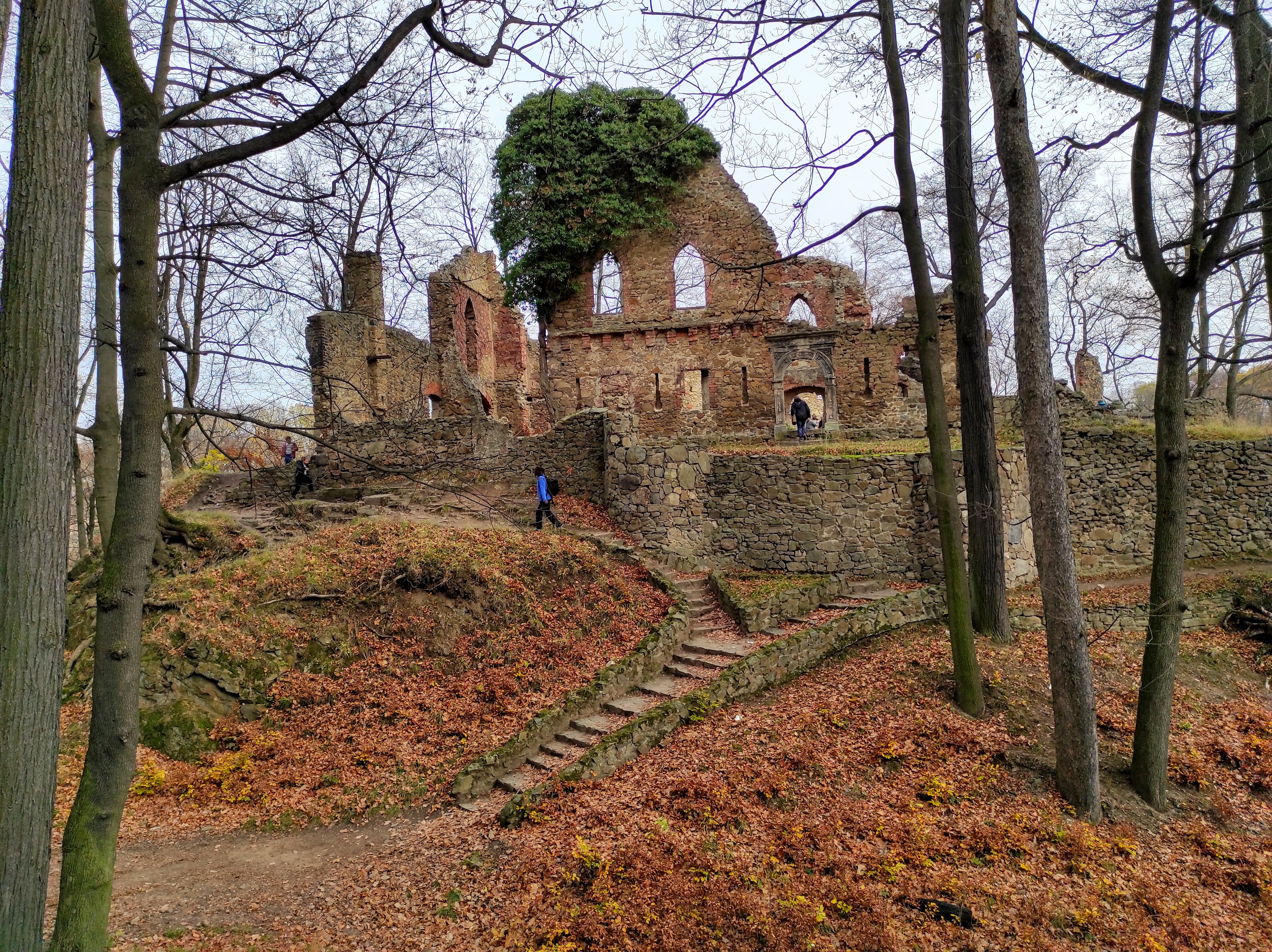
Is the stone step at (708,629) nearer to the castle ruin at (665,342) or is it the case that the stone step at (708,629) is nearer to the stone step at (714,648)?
the stone step at (714,648)

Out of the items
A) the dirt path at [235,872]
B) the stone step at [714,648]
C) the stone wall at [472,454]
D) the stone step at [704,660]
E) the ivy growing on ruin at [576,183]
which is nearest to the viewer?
the dirt path at [235,872]

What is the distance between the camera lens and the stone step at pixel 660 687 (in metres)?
9.71

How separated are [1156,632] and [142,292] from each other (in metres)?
8.99

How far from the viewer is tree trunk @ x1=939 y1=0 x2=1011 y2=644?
363 inches

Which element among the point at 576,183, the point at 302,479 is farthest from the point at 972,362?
the point at 576,183

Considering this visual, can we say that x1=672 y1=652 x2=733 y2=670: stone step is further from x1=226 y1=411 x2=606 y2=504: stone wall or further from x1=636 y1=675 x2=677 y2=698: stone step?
x1=226 y1=411 x2=606 y2=504: stone wall

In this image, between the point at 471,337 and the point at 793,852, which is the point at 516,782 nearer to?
the point at 793,852

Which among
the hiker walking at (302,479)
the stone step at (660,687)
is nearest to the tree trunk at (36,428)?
the stone step at (660,687)

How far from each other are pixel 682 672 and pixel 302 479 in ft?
40.0

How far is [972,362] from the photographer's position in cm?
957

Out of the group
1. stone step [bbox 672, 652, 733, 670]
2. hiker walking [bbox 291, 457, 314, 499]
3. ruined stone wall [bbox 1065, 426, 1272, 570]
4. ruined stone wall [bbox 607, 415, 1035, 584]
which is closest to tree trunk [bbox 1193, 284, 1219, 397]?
ruined stone wall [bbox 1065, 426, 1272, 570]

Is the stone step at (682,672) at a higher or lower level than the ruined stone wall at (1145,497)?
lower

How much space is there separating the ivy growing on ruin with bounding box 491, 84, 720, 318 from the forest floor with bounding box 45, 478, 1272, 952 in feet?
59.3

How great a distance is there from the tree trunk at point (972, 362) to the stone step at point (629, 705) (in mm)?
4594
